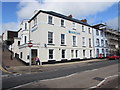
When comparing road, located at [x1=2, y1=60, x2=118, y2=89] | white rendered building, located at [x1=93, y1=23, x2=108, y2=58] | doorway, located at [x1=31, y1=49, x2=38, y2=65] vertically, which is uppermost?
white rendered building, located at [x1=93, y1=23, x2=108, y2=58]

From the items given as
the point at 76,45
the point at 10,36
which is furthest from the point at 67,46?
the point at 10,36

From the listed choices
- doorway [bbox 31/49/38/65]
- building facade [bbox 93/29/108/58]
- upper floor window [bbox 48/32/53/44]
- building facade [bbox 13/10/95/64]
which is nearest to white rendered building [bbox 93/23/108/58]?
building facade [bbox 93/29/108/58]

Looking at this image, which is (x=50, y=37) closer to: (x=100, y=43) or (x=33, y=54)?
(x=33, y=54)

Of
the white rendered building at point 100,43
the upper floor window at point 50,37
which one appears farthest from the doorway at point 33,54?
the white rendered building at point 100,43

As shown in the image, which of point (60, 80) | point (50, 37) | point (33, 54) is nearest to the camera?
point (60, 80)

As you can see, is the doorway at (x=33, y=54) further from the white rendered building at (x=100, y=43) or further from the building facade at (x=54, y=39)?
the white rendered building at (x=100, y=43)

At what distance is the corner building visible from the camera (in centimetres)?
1969

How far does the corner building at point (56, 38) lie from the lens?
1969 centimetres

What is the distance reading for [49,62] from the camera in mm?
19688

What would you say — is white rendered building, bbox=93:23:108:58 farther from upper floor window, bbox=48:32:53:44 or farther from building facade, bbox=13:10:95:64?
upper floor window, bbox=48:32:53:44

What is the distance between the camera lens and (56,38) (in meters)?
21.5

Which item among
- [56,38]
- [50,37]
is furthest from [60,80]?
[56,38]

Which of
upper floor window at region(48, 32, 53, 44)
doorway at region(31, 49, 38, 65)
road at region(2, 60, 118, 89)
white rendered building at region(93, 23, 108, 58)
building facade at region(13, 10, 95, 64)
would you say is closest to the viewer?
road at region(2, 60, 118, 89)

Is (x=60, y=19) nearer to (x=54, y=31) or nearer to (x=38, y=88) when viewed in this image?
(x=54, y=31)
